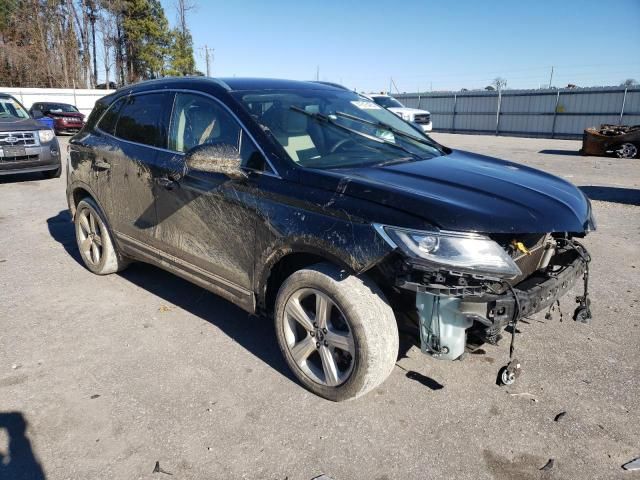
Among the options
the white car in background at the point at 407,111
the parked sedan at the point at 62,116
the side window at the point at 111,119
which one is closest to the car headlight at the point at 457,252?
the side window at the point at 111,119

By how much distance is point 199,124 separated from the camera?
3439 mm

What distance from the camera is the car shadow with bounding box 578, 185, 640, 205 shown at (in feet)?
28.5

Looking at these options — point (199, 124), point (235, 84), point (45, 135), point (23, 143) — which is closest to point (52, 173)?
point (45, 135)

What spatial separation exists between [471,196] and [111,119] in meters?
3.37

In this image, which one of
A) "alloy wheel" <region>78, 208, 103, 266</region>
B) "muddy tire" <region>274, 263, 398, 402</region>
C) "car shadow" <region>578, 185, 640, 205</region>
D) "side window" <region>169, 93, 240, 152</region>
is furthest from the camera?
"car shadow" <region>578, 185, 640, 205</region>

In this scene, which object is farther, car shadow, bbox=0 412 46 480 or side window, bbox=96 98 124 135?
side window, bbox=96 98 124 135

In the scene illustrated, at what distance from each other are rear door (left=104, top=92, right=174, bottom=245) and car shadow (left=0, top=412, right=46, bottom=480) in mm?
1573

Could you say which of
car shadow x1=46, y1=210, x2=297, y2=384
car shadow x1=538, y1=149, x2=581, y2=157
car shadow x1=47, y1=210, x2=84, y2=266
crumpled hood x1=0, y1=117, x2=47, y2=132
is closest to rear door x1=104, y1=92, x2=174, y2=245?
car shadow x1=46, y1=210, x2=297, y2=384

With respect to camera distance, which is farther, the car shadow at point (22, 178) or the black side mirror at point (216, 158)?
the car shadow at point (22, 178)

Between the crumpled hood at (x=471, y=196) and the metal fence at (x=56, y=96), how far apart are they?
3018 centimetres

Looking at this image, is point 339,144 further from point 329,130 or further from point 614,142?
point 614,142

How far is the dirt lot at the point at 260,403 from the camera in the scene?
239 centimetres

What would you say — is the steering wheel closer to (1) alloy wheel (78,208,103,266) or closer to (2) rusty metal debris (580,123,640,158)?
(1) alloy wheel (78,208,103,266)

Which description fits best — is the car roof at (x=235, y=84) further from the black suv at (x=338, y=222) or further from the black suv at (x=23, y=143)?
the black suv at (x=23, y=143)
